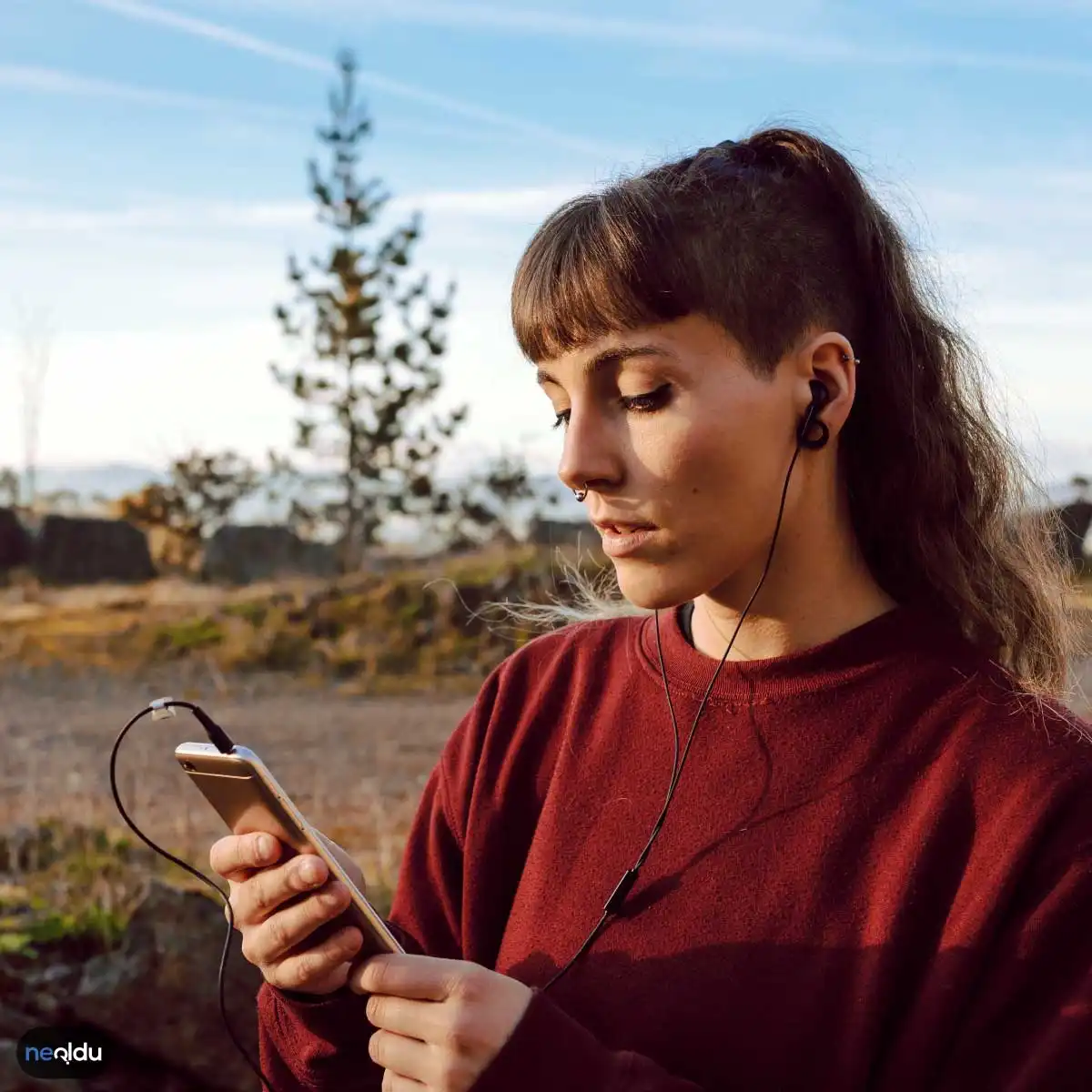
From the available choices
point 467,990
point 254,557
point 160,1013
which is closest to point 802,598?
point 467,990

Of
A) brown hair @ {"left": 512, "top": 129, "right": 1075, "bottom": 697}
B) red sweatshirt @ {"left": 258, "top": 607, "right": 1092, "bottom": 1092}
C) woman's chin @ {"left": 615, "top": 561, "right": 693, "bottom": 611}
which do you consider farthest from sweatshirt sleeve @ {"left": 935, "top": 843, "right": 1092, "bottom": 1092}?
woman's chin @ {"left": 615, "top": 561, "right": 693, "bottom": 611}

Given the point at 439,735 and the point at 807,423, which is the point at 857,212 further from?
the point at 439,735

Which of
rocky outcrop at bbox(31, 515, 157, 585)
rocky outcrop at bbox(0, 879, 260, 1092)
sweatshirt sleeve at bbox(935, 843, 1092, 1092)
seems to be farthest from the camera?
rocky outcrop at bbox(31, 515, 157, 585)

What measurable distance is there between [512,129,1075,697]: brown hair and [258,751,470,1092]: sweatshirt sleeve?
2.51ft

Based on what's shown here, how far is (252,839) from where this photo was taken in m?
1.73

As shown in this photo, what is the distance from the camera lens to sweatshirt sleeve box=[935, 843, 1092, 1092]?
1551 mm

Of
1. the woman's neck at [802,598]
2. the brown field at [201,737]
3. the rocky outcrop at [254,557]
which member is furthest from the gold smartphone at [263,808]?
the rocky outcrop at [254,557]

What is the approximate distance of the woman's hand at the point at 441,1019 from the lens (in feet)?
5.16

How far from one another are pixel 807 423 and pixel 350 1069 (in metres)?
1.07

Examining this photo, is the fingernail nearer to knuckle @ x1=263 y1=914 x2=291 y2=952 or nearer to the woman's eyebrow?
knuckle @ x1=263 y1=914 x2=291 y2=952

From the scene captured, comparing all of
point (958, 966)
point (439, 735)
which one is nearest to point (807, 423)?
point (958, 966)

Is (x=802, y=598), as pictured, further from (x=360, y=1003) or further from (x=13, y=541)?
(x=13, y=541)

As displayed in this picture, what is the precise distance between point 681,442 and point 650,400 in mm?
66

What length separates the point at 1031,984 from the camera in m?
1.57
